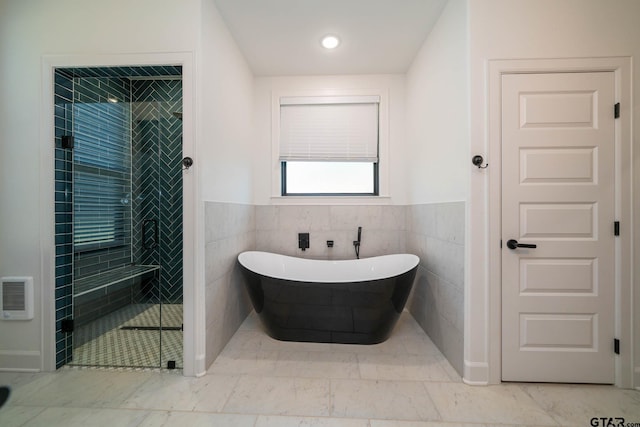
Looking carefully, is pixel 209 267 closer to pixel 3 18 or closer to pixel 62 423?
pixel 62 423

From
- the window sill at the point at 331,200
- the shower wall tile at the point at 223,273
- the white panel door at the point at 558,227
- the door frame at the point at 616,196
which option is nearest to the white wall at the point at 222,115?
the shower wall tile at the point at 223,273

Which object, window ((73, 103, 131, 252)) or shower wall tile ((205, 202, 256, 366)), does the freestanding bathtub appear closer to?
shower wall tile ((205, 202, 256, 366))

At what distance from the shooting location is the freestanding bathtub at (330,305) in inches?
71.4

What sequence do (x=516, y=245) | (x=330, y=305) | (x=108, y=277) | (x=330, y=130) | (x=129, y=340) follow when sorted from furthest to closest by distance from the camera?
(x=330, y=130)
(x=108, y=277)
(x=129, y=340)
(x=330, y=305)
(x=516, y=245)

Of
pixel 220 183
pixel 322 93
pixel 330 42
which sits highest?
pixel 330 42

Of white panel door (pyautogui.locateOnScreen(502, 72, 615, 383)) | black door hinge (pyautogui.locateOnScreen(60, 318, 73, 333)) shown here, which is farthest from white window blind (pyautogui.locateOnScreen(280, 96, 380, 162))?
black door hinge (pyautogui.locateOnScreen(60, 318, 73, 333))

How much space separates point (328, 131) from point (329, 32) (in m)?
0.94

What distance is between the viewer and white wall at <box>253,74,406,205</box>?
2711mm

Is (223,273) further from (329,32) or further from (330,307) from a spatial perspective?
(329,32)

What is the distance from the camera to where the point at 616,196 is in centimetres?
148

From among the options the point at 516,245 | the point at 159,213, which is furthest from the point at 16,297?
the point at 516,245

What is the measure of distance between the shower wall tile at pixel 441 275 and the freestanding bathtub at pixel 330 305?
0.20 metres

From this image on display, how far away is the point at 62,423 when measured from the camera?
1.23 m

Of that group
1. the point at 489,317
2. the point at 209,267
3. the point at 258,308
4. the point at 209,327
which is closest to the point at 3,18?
the point at 209,267
